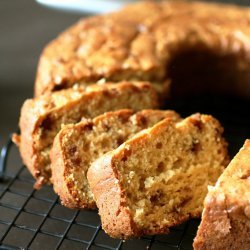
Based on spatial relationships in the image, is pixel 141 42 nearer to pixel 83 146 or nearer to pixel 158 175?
pixel 83 146

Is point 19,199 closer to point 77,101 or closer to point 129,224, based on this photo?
point 77,101

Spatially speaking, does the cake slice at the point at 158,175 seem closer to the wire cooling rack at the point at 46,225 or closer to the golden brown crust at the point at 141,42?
the wire cooling rack at the point at 46,225

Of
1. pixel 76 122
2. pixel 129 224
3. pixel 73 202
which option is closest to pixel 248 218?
pixel 129 224

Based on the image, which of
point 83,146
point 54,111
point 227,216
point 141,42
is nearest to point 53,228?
point 83,146

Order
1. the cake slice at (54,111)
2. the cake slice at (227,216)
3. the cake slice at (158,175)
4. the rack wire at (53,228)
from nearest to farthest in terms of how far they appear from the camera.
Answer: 1. the cake slice at (227,216)
2. the cake slice at (158,175)
3. the rack wire at (53,228)
4. the cake slice at (54,111)

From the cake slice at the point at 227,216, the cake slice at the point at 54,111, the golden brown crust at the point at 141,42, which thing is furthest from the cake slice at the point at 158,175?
the golden brown crust at the point at 141,42

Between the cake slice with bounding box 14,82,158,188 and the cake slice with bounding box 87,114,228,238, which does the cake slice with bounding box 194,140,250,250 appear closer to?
the cake slice with bounding box 87,114,228,238
